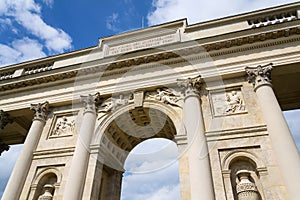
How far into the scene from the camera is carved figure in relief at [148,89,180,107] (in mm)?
12430

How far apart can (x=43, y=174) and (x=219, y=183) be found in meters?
8.29

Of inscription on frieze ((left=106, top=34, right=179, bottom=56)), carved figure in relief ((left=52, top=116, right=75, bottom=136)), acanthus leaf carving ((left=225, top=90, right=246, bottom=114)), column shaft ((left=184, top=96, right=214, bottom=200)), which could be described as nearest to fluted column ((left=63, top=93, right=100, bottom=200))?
carved figure in relief ((left=52, top=116, right=75, bottom=136))

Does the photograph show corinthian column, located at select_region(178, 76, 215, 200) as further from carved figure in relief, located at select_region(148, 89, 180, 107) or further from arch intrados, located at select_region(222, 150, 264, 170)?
arch intrados, located at select_region(222, 150, 264, 170)

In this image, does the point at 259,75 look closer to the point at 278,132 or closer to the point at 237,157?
the point at 278,132

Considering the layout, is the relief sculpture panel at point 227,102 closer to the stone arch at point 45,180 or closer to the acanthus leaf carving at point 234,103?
the acanthus leaf carving at point 234,103

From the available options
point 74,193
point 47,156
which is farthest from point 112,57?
point 74,193

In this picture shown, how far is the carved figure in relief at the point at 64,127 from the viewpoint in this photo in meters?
13.5

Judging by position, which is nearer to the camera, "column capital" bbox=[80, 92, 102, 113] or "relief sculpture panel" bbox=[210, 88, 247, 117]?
"relief sculpture panel" bbox=[210, 88, 247, 117]

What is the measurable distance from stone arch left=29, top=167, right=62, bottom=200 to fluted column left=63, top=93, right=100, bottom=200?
1.20 m

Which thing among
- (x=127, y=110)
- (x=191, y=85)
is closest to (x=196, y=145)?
(x=191, y=85)

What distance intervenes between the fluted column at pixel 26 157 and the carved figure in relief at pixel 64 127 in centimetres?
80

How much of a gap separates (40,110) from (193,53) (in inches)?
357

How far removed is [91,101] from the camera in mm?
13359

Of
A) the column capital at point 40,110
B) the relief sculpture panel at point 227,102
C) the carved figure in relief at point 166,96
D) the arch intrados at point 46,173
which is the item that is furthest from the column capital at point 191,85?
the column capital at point 40,110
